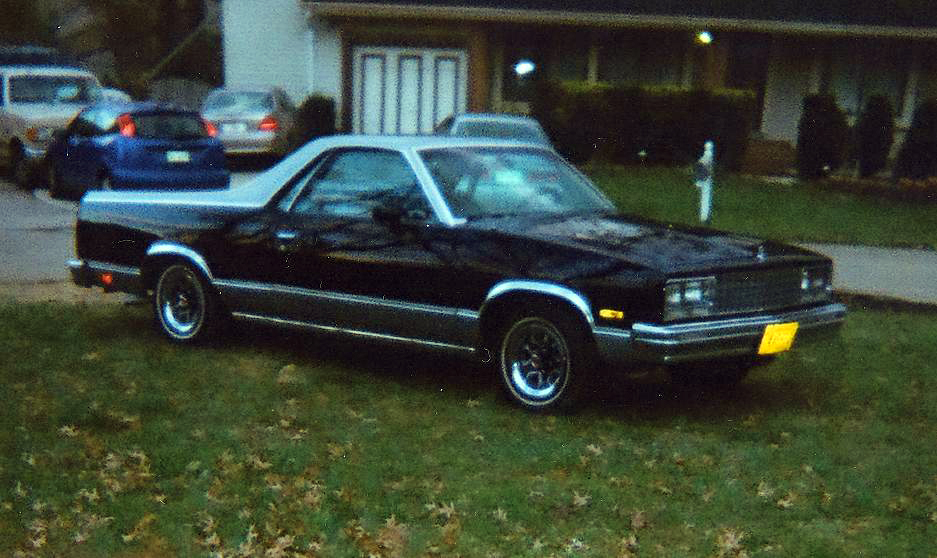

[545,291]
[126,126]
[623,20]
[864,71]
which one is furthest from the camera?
[864,71]

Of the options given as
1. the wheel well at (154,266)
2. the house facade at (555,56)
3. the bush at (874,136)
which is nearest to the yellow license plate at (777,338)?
the wheel well at (154,266)

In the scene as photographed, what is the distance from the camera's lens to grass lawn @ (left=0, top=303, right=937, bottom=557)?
5.21m

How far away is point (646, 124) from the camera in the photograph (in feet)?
76.6

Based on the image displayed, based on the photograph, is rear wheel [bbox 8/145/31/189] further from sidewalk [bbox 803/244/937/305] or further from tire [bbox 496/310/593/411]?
tire [bbox 496/310/593/411]

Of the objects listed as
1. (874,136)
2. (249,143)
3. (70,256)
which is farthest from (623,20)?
(70,256)

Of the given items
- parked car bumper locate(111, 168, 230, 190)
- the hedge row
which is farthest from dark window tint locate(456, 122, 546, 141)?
the hedge row

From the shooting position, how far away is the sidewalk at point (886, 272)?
11258 mm

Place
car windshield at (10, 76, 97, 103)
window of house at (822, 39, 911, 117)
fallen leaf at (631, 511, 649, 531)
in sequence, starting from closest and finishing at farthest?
fallen leaf at (631, 511, 649, 531)
car windshield at (10, 76, 97, 103)
window of house at (822, 39, 911, 117)

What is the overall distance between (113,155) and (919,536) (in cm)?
1330

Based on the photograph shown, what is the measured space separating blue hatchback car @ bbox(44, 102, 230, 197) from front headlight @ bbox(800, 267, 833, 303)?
11.2 m

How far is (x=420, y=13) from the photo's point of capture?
25.6 m

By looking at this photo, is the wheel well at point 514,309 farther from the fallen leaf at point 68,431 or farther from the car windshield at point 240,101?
the car windshield at point 240,101

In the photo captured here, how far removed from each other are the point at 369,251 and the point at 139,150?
990 centimetres

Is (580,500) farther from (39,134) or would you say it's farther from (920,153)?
(920,153)
